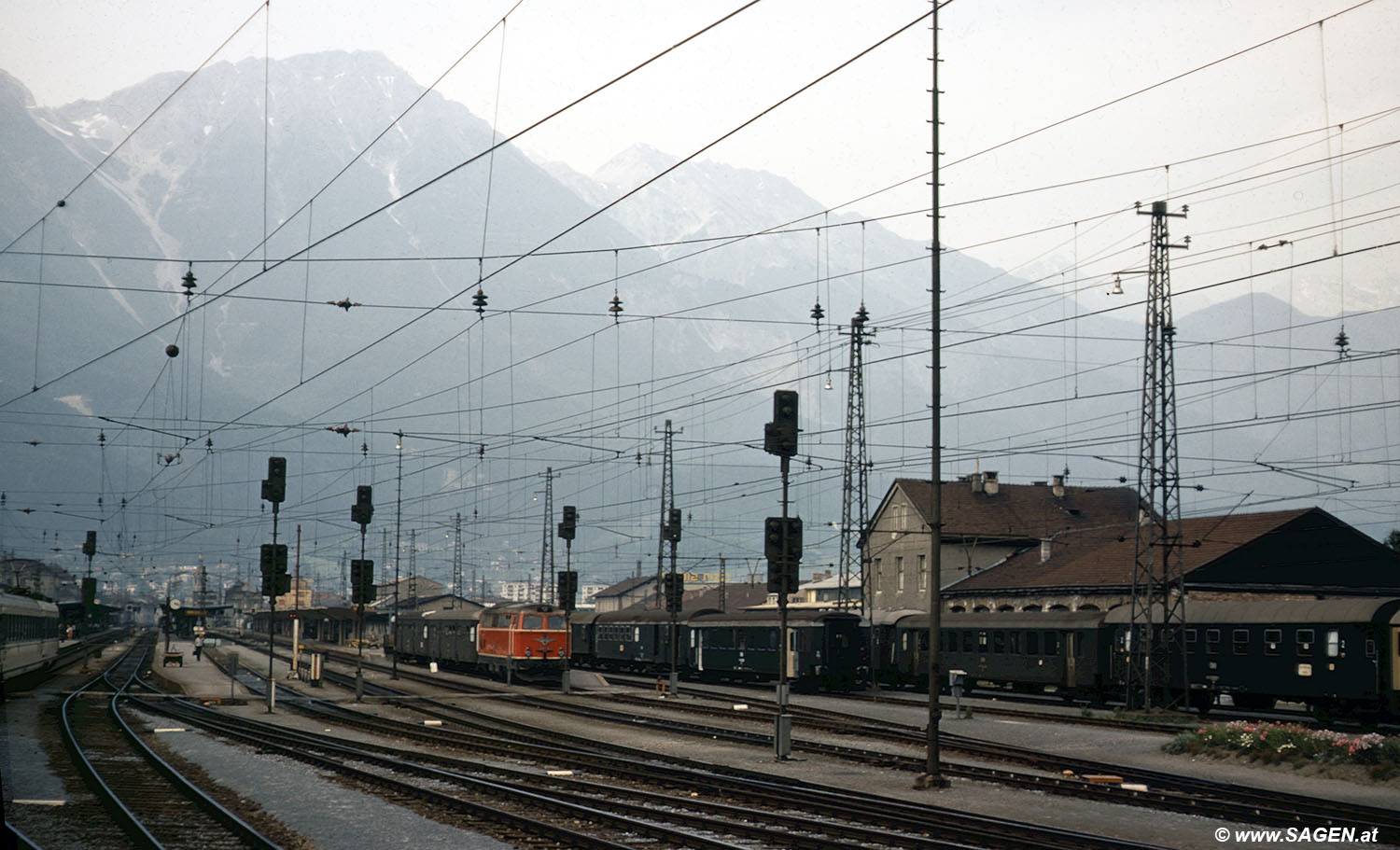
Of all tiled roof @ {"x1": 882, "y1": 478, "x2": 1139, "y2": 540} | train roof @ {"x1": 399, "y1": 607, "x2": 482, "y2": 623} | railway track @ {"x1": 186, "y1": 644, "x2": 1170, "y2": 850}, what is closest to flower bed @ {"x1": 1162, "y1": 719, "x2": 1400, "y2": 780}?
railway track @ {"x1": 186, "y1": 644, "x2": 1170, "y2": 850}

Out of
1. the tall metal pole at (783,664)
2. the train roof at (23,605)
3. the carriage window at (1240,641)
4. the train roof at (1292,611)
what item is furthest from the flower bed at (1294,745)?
the train roof at (23,605)

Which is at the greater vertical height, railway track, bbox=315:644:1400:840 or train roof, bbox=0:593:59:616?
train roof, bbox=0:593:59:616

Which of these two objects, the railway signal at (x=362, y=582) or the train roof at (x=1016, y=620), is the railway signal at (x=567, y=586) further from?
the train roof at (x=1016, y=620)

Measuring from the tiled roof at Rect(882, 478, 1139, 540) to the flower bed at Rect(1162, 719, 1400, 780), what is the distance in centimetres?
4280

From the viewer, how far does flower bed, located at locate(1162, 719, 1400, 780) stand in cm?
2414

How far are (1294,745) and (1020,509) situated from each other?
50.1 metres

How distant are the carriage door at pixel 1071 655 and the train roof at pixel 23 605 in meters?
35.1

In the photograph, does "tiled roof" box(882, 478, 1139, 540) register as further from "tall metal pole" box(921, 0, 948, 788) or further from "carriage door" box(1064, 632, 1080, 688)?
"tall metal pole" box(921, 0, 948, 788)

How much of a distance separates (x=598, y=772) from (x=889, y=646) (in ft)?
109

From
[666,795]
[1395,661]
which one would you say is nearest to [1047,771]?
[666,795]

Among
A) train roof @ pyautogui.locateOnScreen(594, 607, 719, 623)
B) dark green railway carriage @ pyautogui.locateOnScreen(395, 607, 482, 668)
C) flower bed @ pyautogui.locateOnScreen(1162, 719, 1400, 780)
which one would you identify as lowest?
dark green railway carriage @ pyautogui.locateOnScreen(395, 607, 482, 668)

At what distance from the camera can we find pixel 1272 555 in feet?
176

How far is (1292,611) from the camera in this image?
3725 cm

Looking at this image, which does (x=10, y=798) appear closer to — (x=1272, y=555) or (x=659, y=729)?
(x=659, y=729)
